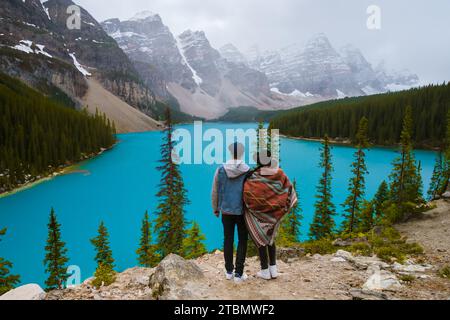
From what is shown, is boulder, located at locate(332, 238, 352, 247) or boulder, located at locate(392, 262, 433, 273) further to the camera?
boulder, located at locate(332, 238, 352, 247)

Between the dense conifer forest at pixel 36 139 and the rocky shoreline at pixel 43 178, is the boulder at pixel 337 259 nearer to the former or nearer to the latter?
the rocky shoreline at pixel 43 178

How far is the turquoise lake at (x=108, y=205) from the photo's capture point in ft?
71.5

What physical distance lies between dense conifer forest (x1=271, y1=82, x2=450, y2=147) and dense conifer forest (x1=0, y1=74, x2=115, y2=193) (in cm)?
7327

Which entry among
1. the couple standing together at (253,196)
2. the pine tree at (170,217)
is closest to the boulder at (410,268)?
the couple standing together at (253,196)

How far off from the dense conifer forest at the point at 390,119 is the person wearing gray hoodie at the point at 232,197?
7774cm

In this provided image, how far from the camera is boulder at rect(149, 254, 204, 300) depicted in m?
4.91

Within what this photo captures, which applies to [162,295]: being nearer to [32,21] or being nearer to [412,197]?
[412,197]

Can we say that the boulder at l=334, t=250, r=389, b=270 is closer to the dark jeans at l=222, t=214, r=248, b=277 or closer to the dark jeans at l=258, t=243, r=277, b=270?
the dark jeans at l=258, t=243, r=277, b=270

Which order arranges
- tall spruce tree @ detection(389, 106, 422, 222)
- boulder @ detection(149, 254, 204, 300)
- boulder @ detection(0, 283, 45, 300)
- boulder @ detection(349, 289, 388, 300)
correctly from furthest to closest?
tall spruce tree @ detection(389, 106, 422, 222)
boulder @ detection(0, 283, 45, 300)
boulder @ detection(149, 254, 204, 300)
boulder @ detection(349, 289, 388, 300)

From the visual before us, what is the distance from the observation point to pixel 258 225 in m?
5.35

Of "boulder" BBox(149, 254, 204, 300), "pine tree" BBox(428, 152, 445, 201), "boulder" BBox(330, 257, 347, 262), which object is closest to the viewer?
"boulder" BBox(149, 254, 204, 300)

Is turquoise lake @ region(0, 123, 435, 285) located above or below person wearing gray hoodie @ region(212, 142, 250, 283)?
below

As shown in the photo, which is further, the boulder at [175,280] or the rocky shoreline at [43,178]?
the rocky shoreline at [43,178]

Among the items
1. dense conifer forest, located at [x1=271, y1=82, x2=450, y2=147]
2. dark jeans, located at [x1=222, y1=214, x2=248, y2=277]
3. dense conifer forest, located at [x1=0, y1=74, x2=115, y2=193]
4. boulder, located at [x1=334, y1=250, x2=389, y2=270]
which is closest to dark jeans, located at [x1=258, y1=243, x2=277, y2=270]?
dark jeans, located at [x1=222, y1=214, x2=248, y2=277]
